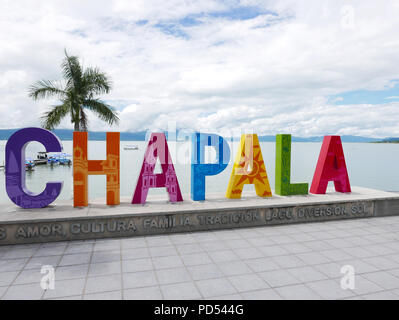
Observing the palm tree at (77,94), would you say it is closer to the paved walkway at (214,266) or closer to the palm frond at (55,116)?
the palm frond at (55,116)

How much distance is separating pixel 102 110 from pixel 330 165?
11042mm

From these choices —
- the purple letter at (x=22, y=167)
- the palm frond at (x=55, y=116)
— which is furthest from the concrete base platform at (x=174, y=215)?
the palm frond at (x=55, y=116)

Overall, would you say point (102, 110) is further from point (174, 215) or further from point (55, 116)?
Result: point (174, 215)

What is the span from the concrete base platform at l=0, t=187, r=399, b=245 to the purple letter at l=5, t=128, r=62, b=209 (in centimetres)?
27

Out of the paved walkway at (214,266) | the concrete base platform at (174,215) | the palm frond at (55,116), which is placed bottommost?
the paved walkway at (214,266)

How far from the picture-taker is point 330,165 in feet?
33.2

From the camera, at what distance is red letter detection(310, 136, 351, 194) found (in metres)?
9.95

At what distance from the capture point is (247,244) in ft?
23.3

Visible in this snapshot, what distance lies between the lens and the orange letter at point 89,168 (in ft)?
26.1

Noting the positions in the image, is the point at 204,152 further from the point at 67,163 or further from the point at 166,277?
the point at 67,163

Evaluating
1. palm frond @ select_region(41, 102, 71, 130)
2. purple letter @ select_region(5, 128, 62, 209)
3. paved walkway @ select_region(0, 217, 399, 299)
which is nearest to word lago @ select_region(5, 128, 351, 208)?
purple letter @ select_region(5, 128, 62, 209)

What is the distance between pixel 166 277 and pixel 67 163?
5309cm

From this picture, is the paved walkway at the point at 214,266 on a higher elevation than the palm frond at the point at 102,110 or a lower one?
lower

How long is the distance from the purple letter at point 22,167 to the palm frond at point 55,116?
6.79 metres
